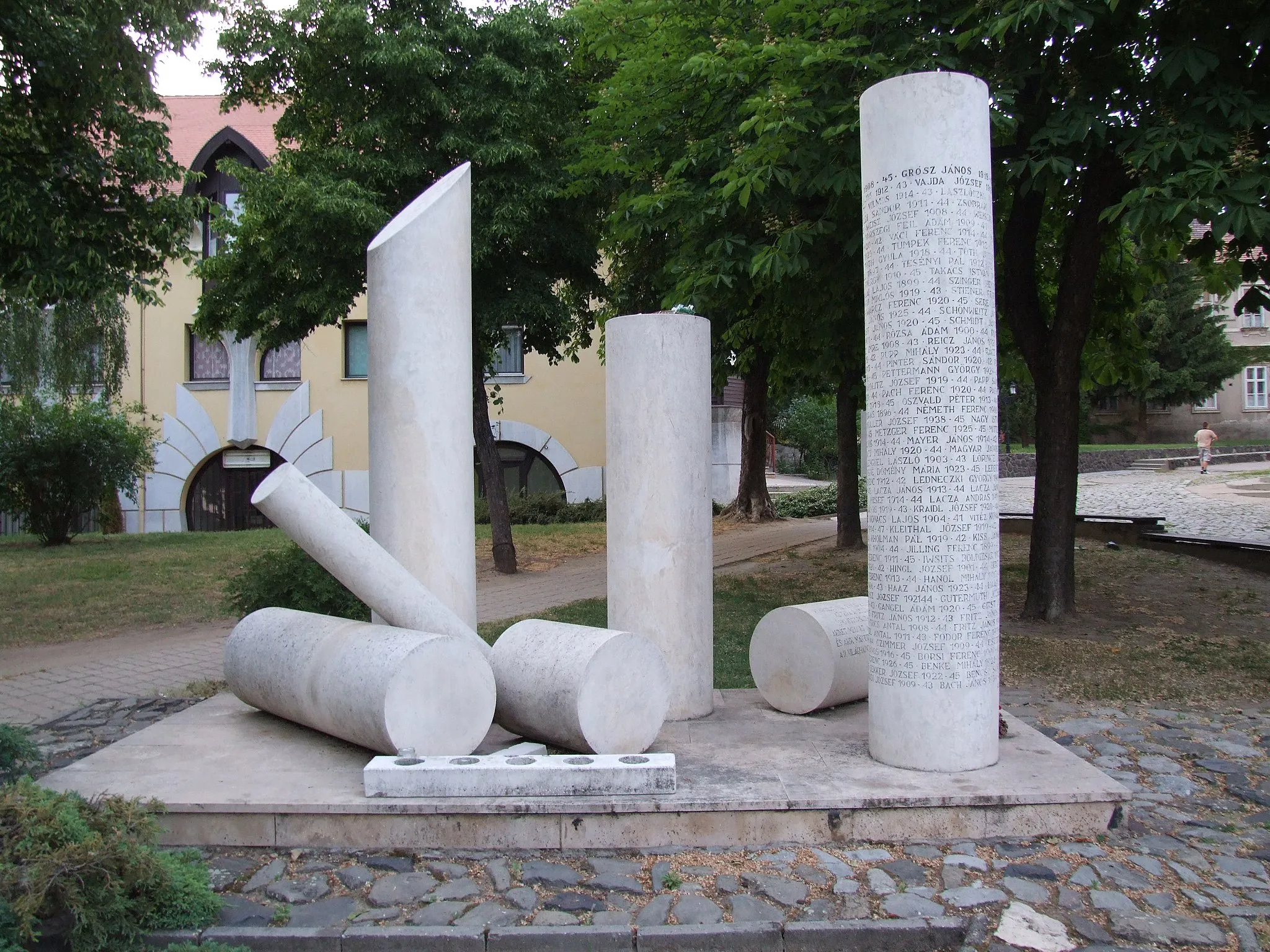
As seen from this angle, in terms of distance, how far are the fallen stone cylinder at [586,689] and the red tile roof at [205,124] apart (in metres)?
25.3

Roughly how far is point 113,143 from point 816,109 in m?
7.49

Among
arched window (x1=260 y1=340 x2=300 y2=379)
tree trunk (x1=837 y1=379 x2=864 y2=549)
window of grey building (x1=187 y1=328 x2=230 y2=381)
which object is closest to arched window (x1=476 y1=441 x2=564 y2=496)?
arched window (x1=260 y1=340 x2=300 y2=379)

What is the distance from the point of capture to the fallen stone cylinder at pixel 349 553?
6.04 m

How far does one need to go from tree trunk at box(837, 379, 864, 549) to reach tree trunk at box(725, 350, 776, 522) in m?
4.29

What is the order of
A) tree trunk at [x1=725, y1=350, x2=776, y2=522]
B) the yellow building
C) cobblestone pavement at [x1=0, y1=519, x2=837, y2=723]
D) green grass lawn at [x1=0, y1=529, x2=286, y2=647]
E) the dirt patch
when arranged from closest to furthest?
1. the dirt patch
2. cobblestone pavement at [x1=0, y1=519, x2=837, y2=723]
3. green grass lawn at [x1=0, y1=529, x2=286, y2=647]
4. tree trunk at [x1=725, y1=350, x2=776, y2=522]
5. the yellow building

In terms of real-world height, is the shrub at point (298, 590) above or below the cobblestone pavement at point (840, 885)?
above

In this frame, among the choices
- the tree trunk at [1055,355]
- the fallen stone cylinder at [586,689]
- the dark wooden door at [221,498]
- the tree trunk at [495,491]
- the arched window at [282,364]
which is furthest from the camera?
the dark wooden door at [221,498]

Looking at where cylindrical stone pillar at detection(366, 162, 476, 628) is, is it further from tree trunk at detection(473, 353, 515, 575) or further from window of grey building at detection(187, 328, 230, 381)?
window of grey building at detection(187, 328, 230, 381)

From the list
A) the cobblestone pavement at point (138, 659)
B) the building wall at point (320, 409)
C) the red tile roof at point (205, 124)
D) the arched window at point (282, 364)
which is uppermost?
the red tile roof at point (205, 124)

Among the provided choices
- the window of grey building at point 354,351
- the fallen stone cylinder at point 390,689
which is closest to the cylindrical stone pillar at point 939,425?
the fallen stone cylinder at point 390,689

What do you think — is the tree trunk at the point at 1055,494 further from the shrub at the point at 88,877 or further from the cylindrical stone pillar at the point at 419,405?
the shrub at the point at 88,877

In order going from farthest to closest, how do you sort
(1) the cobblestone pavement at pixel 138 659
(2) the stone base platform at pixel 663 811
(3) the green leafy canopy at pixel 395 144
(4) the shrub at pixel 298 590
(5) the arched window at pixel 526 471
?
(5) the arched window at pixel 526 471, (3) the green leafy canopy at pixel 395 144, (4) the shrub at pixel 298 590, (1) the cobblestone pavement at pixel 138 659, (2) the stone base platform at pixel 663 811

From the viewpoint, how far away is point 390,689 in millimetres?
5297

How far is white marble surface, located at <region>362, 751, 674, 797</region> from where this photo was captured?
16.1 ft
